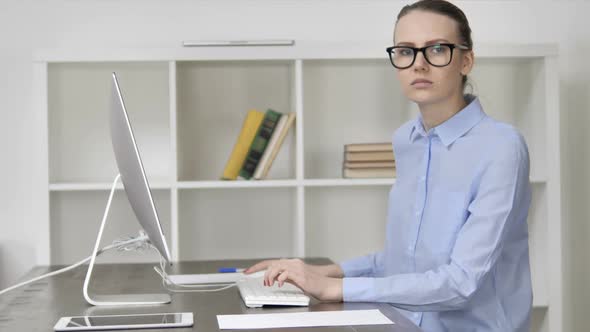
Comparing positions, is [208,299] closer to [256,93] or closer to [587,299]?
[256,93]

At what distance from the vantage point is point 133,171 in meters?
1.74

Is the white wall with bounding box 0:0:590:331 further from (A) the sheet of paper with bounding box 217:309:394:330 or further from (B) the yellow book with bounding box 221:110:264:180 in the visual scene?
(A) the sheet of paper with bounding box 217:309:394:330

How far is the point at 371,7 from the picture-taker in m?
3.71

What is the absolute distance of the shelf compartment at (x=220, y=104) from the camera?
360cm

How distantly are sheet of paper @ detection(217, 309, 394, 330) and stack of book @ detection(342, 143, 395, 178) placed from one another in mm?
1710

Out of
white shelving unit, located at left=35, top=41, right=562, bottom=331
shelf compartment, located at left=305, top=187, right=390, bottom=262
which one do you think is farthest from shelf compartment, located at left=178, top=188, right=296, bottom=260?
shelf compartment, located at left=305, top=187, right=390, bottom=262

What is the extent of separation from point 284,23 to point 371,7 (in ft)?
1.32

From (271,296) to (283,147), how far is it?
1894 millimetres

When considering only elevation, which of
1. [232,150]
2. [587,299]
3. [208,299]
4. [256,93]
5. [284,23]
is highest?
[284,23]

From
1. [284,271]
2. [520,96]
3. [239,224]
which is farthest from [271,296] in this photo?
[520,96]

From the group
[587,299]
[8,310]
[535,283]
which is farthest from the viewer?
[587,299]

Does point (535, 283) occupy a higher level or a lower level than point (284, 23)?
lower

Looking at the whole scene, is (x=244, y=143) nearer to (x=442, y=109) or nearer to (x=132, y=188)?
(x=442, y=109)

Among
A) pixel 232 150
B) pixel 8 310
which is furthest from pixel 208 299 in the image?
pixel 232 150
